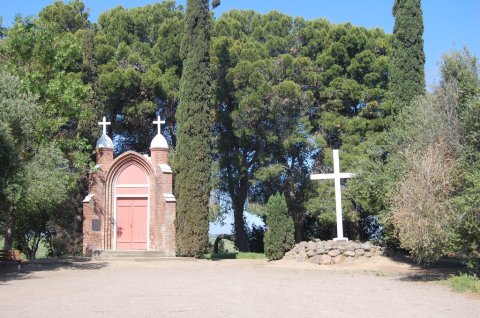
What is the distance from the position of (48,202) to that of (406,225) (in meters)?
12.3

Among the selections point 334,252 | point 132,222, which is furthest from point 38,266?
point 334,252

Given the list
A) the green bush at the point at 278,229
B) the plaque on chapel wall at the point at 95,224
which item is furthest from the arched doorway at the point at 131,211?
the green bush at the point at 278,229

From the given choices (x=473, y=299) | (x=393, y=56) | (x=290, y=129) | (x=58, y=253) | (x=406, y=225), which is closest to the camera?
(x=473, y=299)

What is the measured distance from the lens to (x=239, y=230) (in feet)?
111

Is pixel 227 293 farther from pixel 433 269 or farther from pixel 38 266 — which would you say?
pixel 38 266

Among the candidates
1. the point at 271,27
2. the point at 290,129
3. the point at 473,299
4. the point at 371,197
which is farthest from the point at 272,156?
the point at 473,299

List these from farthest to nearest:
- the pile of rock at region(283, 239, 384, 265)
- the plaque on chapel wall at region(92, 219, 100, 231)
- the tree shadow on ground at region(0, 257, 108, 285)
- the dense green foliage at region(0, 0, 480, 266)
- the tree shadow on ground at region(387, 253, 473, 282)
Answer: the plaque on chapel wall at region(92, 219, 100, 231), the pile of rock at region(283, 239, 384, 265), the tree shadow on ground at region(0, 257, 108, 285), the tree shadow on ground at region(387, 253, 473, 282), the dense green foliage at region(0, 0, 480, 266)

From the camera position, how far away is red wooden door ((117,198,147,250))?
2647 cm

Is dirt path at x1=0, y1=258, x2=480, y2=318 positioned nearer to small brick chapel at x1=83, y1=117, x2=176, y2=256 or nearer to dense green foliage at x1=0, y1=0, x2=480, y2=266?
dense green foliage at x1=0, y1=0, x2=480, y2=266

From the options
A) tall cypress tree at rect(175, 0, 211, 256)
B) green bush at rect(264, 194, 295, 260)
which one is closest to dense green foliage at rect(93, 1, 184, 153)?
tall cypress tree at rect(175, 0, 211, 256)

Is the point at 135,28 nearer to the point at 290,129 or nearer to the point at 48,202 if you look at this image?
the point at 290,129

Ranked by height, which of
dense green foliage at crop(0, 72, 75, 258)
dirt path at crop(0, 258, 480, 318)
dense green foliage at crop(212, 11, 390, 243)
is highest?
dense green foliage at crop(212, 11, 390, 243)

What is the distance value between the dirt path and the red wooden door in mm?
6027

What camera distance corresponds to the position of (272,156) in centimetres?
3162
